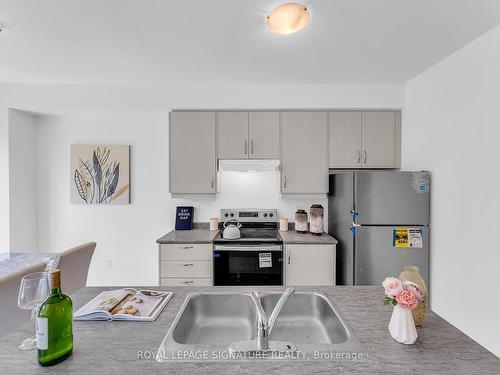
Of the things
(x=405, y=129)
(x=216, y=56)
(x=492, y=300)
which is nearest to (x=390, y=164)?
(x=405, y=129)

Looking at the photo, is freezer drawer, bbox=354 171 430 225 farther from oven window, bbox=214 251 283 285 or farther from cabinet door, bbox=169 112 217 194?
cabinet door, bbox=169 112 217 194

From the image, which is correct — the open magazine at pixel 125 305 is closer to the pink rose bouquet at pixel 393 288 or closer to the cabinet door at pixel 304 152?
the pink rose bouquet at pixel 393 288

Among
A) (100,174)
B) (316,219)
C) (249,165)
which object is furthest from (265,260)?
(100,174)

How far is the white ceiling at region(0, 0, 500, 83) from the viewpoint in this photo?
1648 mm

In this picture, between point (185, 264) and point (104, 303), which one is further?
point (185, 264)

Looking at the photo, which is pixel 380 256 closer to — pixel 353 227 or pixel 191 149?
pixel 353 227

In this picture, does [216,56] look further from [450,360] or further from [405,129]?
[450,360]

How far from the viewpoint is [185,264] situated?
8.84 ft

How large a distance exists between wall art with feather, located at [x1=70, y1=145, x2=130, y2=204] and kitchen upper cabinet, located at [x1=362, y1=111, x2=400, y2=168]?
2689 mm

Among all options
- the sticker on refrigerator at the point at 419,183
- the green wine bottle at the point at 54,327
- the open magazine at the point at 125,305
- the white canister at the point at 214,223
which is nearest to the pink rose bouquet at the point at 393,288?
the open magazine at the point at 125,305

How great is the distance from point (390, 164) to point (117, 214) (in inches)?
124

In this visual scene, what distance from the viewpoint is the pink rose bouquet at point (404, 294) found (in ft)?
3.06

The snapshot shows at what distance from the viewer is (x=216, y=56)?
2.28 metres

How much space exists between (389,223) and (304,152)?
1.08m
